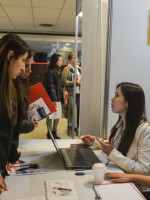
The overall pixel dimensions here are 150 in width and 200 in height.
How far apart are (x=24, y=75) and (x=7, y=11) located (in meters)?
4.10

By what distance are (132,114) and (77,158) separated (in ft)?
1.41

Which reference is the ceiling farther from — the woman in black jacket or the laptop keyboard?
the laptop keyboard

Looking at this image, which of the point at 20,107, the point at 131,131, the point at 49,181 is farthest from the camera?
the point at 20,107

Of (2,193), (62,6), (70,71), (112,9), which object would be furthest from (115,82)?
(62,6)

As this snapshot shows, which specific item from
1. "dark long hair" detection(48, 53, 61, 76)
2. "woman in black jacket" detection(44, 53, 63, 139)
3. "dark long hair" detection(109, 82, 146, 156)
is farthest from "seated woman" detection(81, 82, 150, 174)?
"dark long hair" detection(48, 53, 61, 76)

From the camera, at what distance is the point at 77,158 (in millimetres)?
1477

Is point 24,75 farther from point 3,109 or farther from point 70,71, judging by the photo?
point 70,71

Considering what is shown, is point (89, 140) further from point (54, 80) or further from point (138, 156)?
point (54, 80)

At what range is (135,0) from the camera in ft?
6.61

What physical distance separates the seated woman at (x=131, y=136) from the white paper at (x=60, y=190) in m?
0.37

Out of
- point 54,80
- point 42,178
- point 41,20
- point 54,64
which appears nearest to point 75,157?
point 42,178

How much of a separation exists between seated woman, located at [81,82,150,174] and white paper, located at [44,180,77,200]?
1.22 ft

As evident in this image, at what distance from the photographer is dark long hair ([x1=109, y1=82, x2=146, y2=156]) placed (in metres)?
1.47

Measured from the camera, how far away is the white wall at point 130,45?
203cm
